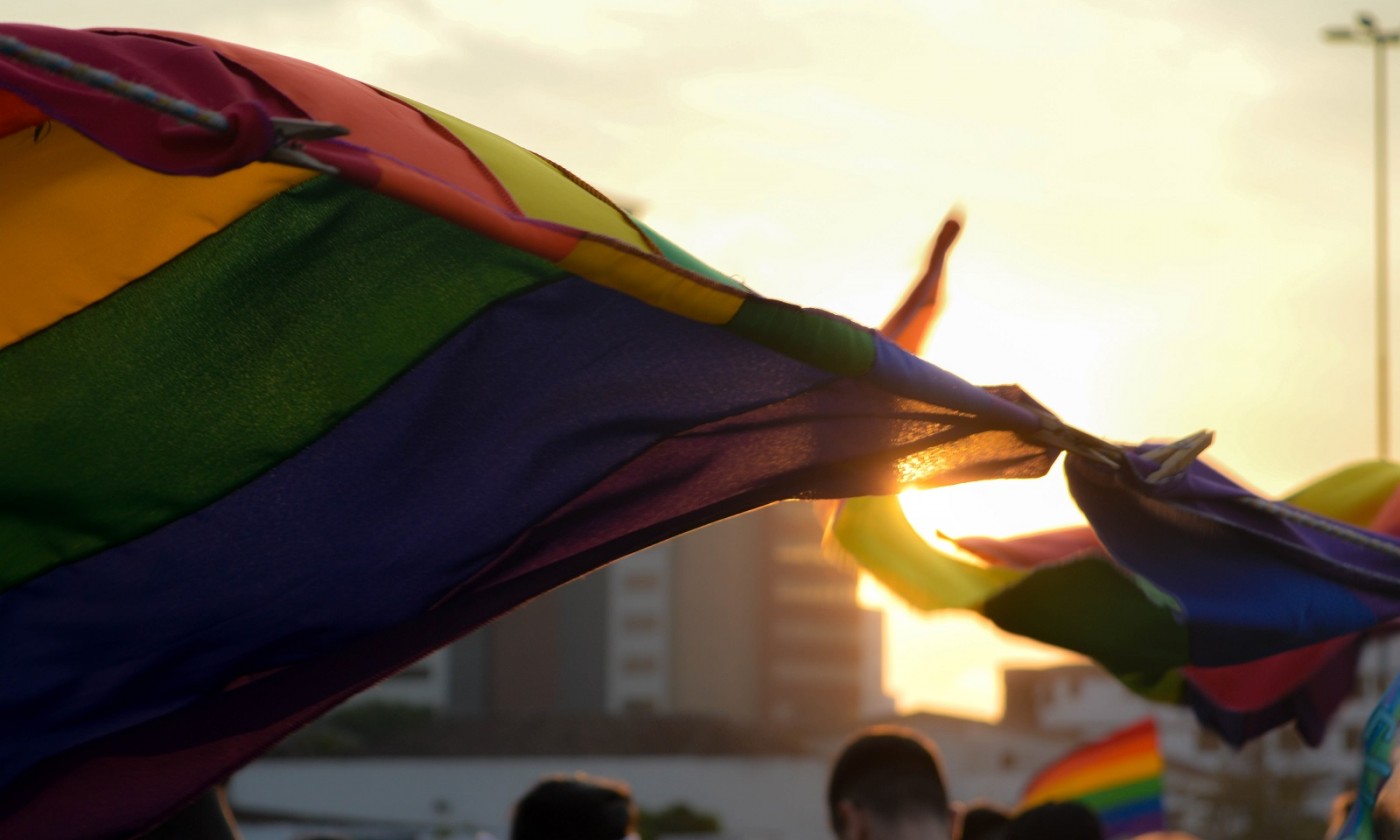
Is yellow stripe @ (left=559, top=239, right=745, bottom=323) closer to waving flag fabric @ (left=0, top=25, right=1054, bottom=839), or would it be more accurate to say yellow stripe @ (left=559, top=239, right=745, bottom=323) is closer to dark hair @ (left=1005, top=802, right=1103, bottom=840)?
waving flag fabric @ (left=0, top=25, right=1054, bottom=839)

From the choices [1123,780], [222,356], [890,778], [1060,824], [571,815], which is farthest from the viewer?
[1123,780]

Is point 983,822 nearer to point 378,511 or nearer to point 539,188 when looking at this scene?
point 378,511

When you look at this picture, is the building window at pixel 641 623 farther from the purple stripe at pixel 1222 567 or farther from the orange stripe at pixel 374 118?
the orange stripe at pixel 374 118

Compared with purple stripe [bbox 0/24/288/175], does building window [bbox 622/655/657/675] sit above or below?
above

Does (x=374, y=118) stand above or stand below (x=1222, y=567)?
above

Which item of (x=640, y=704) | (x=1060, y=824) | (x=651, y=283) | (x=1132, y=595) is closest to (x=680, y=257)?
(x=651, y=283)

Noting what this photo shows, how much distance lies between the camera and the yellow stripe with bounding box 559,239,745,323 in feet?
8.69

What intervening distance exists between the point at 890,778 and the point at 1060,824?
65 cm

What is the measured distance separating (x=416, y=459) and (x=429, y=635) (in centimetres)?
44

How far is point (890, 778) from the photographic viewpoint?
4723mm

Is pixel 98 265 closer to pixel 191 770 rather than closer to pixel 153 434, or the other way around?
pixel 153 434

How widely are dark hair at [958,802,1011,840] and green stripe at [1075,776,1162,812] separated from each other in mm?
1345

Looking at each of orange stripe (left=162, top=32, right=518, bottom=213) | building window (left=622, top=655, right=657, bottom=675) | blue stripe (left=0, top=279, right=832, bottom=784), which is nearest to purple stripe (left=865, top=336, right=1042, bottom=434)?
blue stripe (left=0, top=279, right=832, bottom=784)

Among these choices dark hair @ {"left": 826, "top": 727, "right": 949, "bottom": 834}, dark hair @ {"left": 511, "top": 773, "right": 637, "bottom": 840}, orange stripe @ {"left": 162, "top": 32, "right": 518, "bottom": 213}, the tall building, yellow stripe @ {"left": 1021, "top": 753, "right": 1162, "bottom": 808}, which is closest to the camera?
orange stripe @ {"left": 162, "top": 32, "right": 518, "bottom": 213}
